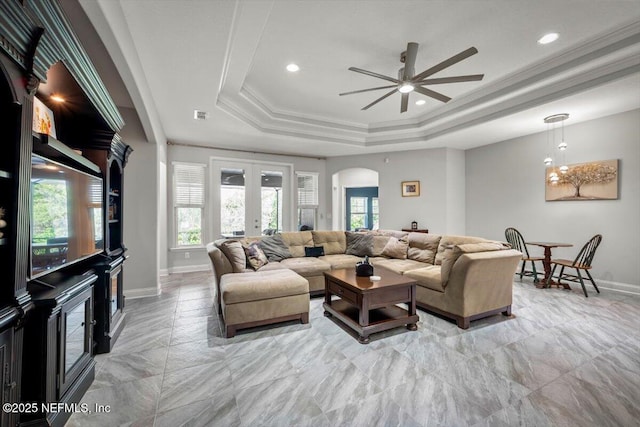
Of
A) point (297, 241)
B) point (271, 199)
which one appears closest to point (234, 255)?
point (297, 241)

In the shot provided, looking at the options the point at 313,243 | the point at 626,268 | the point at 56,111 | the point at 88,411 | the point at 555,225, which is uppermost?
the point at 56,111

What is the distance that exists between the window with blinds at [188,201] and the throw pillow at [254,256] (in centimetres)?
254

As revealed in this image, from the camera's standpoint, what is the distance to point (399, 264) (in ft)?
13.4

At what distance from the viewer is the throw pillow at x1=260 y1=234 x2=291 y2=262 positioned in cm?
431

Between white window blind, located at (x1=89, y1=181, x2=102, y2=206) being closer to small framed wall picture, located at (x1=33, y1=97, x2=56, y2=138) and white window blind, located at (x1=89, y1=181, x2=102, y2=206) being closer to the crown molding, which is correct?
→ small framed wall picture, located at (x1=33, y1=97, x2=56, y2=138)

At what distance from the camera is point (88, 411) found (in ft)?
5.82

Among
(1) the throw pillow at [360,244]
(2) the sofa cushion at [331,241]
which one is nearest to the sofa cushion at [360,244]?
(1) the throw pillow at [360,244]

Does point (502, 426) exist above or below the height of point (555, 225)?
below

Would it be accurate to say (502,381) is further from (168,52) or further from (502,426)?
(168,52)

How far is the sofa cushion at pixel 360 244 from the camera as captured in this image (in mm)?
4785

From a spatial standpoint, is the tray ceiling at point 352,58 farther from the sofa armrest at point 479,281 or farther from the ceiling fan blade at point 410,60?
the sofa armrest at point 479,281

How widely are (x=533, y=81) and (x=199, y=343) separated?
5.01 meters

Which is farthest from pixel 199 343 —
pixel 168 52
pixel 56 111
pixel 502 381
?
pixel 168 52

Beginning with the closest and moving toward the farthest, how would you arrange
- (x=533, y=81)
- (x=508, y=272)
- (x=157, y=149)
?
1. (x=508, y=272)
2. (x=533, y=81)
3. (x=157, y=149)
